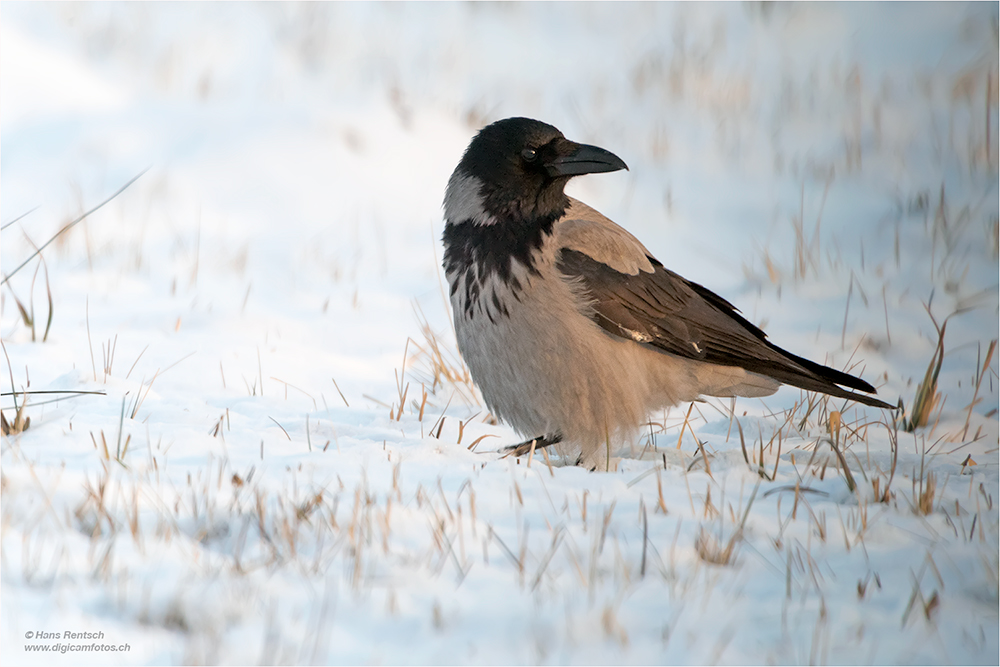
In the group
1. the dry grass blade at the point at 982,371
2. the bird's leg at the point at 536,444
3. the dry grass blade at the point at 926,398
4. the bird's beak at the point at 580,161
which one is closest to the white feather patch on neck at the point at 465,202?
the bird's beak at the point at 580,161

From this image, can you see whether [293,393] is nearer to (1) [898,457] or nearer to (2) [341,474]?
(2) [341,474]

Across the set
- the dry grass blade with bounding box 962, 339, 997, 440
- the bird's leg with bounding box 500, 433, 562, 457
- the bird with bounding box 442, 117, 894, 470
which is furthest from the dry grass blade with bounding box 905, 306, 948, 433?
the bird's leg with bounding box 500, 433, 562, 457

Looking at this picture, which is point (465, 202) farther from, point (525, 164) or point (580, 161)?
point (580, 161)

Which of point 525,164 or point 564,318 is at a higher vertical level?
point 525,164

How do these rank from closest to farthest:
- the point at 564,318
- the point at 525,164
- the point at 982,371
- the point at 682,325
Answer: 1. the point at 564,318
2. the point at 525,164
3. the point at 682,325
4. the point at 982,371

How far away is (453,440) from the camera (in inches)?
147

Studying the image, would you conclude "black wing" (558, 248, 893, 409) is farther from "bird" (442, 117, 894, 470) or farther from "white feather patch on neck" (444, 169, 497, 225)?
"white feather patch on neck" (444, 169, 497, 225)

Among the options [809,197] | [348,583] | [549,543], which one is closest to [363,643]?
[348,583]

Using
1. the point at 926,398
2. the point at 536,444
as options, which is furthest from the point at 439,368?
the point at 926,398

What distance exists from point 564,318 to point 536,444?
51cm

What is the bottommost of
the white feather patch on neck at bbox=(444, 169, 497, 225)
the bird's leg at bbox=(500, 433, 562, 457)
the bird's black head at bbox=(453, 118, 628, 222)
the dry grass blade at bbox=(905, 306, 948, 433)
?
the bird's leg at bbox=(500, 433, 562, 457)

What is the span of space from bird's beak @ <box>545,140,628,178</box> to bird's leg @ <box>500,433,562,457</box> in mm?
995

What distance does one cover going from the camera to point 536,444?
150 inches

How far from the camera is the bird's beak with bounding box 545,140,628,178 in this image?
3.75 meters
